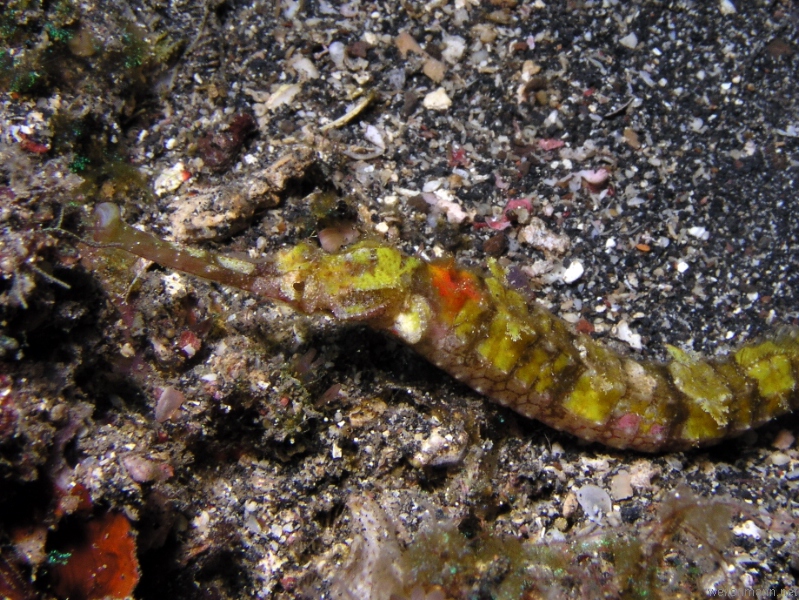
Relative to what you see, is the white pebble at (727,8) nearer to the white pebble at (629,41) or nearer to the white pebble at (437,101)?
the white pebble at (629,41)

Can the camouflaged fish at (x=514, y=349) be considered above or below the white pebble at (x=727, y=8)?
below

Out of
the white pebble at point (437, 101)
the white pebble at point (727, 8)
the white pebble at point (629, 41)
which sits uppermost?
the white pebble at point (727, 8)

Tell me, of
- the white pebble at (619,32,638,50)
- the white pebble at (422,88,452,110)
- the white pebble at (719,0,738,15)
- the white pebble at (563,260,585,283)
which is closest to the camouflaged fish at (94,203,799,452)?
the white pebble at (563,260,585,283)

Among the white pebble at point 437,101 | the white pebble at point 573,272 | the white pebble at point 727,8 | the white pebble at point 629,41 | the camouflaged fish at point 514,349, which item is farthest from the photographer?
the white pebble at point 727,8

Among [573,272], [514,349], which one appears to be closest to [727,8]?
[573,272]

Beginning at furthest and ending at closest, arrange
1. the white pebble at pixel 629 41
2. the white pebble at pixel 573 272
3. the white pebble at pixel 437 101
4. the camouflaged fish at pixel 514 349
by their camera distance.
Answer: the white pebble at pixel 629 41 < the white pebble at pixel 437 101 < the white pebble at pixel 573 272 < the camouflaged fish at pixel 514 349

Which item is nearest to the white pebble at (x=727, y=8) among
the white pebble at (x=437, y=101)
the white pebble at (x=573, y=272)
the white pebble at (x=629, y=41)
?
the white pebble at (x=629, y=41)

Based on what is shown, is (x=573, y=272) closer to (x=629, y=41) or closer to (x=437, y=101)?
(x=437, y=101)

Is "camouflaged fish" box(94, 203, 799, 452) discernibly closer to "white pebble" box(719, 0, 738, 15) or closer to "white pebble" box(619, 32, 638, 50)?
"white pebble" box(619, 32, 638, 50)

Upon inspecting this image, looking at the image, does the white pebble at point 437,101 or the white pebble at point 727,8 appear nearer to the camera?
the white pebble at point 437,101
